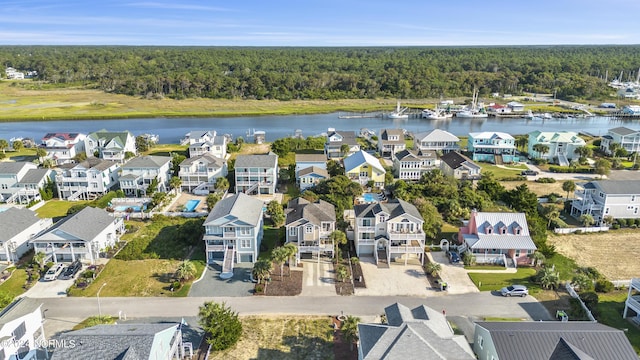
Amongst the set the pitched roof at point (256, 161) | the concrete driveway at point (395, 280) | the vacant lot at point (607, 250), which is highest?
the pitched roof at point (256, 161)

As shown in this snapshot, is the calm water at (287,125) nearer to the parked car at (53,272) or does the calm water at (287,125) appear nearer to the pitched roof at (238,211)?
the pitched roof at (238,211)

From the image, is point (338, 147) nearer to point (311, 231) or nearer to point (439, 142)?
point (439, 142)

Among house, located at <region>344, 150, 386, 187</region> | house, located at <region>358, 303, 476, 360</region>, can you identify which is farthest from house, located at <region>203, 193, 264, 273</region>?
house, located at <region>344, 150, 386, 187</region>

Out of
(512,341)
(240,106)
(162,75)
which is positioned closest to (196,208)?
(512,341)

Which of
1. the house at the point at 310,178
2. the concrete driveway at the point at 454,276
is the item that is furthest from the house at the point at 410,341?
the house at the point at 310,178

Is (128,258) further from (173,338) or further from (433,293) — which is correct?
(433,293)

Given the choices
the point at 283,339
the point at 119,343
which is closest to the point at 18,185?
the point at 119,343
